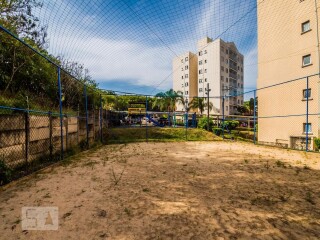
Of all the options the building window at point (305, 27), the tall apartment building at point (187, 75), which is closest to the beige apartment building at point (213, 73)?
the tall apartment building at point (187, 75)

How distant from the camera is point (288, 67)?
583 inches

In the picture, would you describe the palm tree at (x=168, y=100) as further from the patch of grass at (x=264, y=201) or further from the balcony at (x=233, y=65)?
the patch of grass at (x=264, y=201)

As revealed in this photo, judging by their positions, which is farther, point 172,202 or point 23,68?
point 23,68

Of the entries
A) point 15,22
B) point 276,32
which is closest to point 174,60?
point 276,32

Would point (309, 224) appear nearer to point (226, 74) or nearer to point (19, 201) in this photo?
point (19, 201)

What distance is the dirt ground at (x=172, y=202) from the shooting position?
1.97m

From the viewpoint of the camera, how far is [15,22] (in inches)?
263

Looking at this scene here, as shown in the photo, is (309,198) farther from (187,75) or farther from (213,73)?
(187,75)

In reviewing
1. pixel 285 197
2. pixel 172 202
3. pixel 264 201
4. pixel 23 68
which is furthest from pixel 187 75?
pixel 172 202

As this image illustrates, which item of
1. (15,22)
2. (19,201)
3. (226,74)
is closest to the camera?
(19,201)

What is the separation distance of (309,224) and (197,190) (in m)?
1.53

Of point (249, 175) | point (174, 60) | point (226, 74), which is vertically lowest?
point (249, 175)

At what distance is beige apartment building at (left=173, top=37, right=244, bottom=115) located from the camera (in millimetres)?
45375

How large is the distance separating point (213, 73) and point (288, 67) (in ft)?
107
